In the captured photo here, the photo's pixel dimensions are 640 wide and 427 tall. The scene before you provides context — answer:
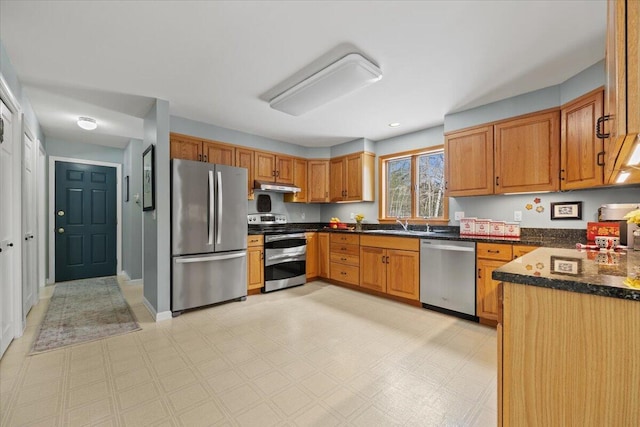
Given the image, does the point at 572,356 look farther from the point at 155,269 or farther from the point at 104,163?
the point at 104,163

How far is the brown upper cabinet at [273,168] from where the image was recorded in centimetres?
448

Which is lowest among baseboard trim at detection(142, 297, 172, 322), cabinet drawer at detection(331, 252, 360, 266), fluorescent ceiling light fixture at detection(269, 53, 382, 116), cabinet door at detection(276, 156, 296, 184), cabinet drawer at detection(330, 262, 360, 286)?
baseboard trim at detection(142, 297, 172, 322)

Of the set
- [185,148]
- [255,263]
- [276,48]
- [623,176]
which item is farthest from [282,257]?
[623,176]

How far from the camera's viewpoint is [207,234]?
11.1 ft

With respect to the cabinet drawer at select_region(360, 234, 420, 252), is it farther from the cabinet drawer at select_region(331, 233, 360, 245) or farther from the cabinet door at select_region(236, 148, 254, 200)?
the cabinet door at select_region(236, 148, 254, 200)

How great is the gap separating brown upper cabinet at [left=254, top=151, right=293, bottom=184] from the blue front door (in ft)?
9.84

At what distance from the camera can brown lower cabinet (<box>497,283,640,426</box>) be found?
2.99 ft

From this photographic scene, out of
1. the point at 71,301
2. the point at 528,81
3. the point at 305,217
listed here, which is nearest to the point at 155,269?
the point at 71,301

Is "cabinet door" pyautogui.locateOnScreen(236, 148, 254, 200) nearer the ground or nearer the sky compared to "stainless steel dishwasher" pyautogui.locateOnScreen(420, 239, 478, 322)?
nearer the sky

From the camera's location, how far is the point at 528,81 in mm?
2664

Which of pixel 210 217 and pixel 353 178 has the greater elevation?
pixel 353 178

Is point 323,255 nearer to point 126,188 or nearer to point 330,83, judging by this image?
point 330,83

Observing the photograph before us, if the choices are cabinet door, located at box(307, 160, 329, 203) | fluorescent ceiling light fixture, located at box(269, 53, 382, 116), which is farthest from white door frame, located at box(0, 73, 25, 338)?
cabinet door, located at box(307, 160, 329, 203)

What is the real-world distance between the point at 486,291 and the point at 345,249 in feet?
6.48
